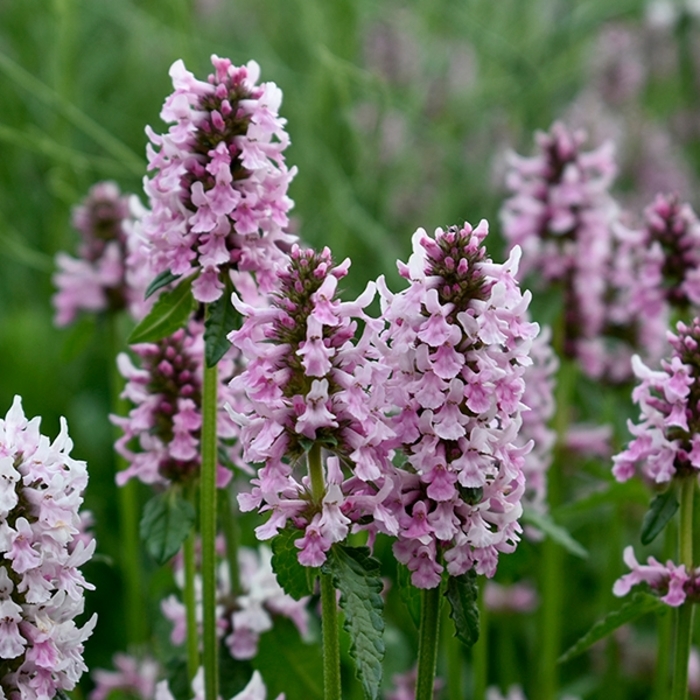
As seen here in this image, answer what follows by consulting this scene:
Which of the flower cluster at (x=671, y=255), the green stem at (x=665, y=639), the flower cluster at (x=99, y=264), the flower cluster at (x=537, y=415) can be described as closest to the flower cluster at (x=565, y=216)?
the flower cluster at (x=671, y=255)

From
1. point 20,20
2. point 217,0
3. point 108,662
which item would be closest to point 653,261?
point 108,662

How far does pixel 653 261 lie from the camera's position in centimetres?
251

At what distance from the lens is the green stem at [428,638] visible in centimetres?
153

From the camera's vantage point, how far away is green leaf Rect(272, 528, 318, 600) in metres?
1.50

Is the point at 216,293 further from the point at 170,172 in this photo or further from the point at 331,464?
the point at 331,464

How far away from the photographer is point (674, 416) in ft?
5.39

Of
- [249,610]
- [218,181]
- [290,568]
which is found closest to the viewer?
[290,568]

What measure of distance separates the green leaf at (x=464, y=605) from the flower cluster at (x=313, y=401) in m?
0.15

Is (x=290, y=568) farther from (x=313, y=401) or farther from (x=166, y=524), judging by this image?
(x=166, y=524)

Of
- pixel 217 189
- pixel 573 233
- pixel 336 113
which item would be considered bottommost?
pixel 217 189

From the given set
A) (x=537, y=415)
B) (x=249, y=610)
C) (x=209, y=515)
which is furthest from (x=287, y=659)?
(x=537, y=415)

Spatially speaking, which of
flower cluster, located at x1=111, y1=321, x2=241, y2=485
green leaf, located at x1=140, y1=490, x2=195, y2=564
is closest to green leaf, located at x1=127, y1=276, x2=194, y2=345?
flower cluster, located at x1=111, y1=321, x2=241, y2=485

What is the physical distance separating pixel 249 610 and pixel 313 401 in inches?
31.6

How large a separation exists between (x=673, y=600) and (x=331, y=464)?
0.56m
